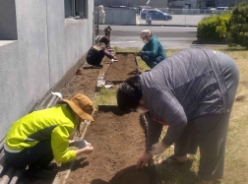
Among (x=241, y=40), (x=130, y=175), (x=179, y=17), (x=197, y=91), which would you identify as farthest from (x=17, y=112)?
(x=179, y=17)

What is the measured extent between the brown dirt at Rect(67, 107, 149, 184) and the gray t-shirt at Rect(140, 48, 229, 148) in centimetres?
93

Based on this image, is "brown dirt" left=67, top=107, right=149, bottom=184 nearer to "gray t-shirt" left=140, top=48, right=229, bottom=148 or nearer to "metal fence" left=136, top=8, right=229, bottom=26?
"gray t-shirt" left=140, top=48, right=229, bottom=148

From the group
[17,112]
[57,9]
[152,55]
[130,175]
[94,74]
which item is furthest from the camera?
[94,74]

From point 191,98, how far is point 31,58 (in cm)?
284

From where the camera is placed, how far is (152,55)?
26.3 feet

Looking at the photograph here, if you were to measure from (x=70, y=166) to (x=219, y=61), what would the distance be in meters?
1.97

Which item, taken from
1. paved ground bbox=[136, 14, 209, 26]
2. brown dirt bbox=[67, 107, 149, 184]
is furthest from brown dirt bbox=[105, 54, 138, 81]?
paved ground bbox=[136, 14, 209, 26]

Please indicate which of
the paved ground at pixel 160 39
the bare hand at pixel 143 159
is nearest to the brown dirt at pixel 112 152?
the bare hand at pixel 143 159

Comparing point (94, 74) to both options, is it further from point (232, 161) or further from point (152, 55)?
point (232, 161)

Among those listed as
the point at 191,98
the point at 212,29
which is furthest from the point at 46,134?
the point at 212,29

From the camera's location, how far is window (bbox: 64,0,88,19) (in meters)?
10.1

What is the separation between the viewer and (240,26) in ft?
50.2

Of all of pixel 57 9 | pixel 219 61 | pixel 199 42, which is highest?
pixel 57 9

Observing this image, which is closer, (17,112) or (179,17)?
(17,112)
